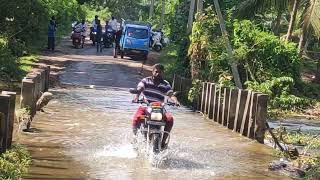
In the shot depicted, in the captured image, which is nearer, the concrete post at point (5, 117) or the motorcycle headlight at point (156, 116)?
the concrete post at point (5, 117)

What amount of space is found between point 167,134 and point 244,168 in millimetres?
1601

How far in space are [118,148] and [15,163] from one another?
2.96m

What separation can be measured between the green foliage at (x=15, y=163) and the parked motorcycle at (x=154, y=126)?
204 centimetres

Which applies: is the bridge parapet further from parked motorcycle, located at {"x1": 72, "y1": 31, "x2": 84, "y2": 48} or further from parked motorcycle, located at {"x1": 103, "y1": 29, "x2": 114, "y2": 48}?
parked motorcycle, located at {"x1": 103, "y1": 29, "x2": 114, "y2": 48}

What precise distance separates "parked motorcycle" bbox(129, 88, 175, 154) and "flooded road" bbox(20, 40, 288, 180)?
306mm

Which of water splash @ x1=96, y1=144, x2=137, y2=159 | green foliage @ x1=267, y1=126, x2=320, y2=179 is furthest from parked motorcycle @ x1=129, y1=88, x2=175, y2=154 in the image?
green foliage @ x1=267, y1=126, x2=320, y2=179

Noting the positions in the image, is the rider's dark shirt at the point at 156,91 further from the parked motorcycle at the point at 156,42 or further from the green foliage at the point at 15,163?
the parked motorcycle at the point at 156,42

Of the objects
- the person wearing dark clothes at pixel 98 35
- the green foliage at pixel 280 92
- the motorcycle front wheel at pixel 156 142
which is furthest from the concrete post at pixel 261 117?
the person wearing dark clothes at pixel 98 35

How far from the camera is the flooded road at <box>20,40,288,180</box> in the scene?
9.48 m

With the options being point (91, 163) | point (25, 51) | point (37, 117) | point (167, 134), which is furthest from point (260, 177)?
point (25, 51)

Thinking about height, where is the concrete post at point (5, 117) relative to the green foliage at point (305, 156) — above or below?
above

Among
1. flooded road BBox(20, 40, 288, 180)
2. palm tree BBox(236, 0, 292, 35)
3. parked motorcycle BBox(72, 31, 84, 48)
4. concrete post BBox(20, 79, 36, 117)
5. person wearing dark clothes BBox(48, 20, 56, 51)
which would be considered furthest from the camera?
parked motorcycle BBox(72, 31, 84, 48)

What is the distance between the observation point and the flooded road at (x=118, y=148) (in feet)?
31.1

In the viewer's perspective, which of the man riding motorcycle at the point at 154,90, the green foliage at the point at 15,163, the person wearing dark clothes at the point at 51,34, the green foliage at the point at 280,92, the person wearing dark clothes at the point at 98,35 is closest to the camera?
the green foliage at the point at 15,163
